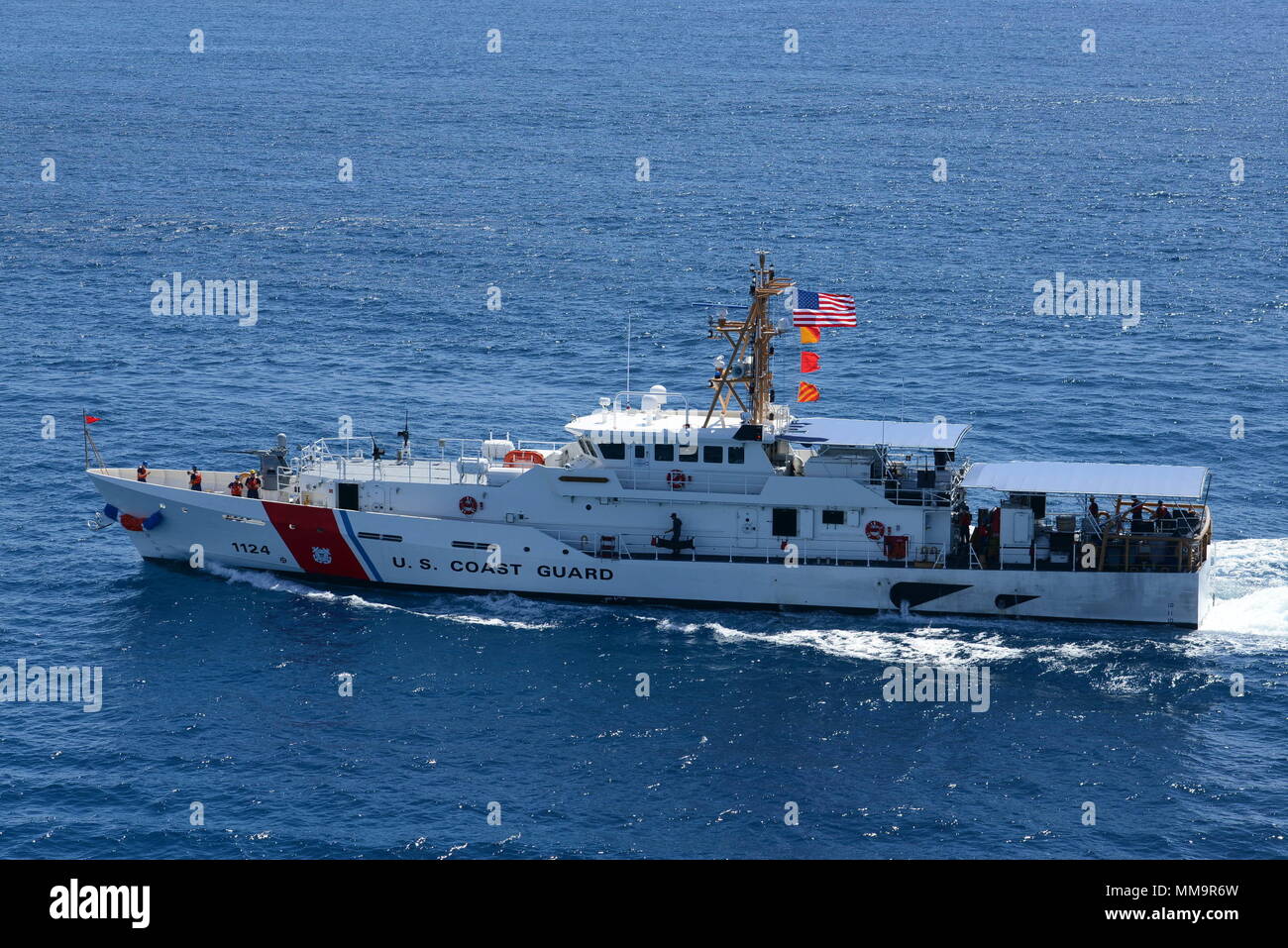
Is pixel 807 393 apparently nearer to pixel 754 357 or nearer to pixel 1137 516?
pixel 754 357

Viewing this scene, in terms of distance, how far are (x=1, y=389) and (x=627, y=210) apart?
51.9 m

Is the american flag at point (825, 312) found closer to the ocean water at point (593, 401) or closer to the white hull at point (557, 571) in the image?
the white hull at point (557, 571)

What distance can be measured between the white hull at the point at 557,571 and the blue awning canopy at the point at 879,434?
15.9 feet

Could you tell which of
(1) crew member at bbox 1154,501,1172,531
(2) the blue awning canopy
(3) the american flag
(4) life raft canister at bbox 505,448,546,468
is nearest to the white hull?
(1) crew member at bbox 1154,501,1172,531

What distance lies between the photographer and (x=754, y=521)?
2746 inches

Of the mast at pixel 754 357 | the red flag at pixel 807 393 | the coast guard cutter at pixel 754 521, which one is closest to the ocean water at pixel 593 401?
the coast guard cutter at pixel 754 521

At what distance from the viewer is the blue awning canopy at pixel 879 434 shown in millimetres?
67625

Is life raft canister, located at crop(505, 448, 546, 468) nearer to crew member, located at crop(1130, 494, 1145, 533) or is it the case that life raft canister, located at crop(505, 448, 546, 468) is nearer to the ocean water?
the ocean water

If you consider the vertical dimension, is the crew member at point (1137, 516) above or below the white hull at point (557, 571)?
above

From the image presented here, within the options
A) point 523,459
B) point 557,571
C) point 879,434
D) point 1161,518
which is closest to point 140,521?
point 523,459

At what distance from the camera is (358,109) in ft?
574

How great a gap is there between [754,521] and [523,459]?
974 centimetres
